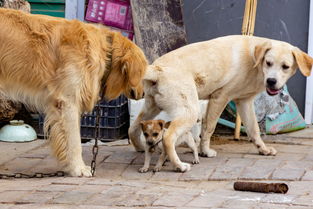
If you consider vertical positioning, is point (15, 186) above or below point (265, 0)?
below

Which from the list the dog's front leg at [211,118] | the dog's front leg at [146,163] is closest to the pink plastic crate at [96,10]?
the dog's front leg at [211,118]

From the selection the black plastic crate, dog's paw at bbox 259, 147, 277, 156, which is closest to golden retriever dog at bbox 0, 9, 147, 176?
dog's paw at bbox 259, 147, 277, 156

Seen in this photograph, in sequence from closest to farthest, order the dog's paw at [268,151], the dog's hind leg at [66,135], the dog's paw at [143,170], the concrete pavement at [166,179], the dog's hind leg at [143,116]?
the concrete pavement at [166,179] → the dog's hind leg at [66,135] → the dog's paw at [143,170] → the dog's hind leg at [143,116] → the dog's paw at [268,151]

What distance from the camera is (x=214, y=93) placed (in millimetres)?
6684

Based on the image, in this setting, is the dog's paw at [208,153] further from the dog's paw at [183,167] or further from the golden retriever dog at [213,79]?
the dog's paw at [183,167]

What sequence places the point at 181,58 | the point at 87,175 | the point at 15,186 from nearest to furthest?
the point at 15,186 < the point at 87,175 < the point at 181,58

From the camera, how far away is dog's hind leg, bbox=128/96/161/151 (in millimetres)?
6514

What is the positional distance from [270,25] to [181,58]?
2306 mm

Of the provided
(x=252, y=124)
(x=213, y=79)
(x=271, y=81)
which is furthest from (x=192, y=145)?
(x=271, y=81)

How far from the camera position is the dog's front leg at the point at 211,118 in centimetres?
668

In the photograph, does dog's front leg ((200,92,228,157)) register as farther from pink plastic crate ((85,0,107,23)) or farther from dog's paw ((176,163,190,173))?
pink plastic crate ((85,0,107,23))

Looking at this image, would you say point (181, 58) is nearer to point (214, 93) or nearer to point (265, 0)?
point (214, 93)

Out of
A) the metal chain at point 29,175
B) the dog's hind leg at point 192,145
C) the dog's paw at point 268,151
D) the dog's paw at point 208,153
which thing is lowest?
the metal chain at point 29,175

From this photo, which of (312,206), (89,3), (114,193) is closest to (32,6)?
(89,3)
